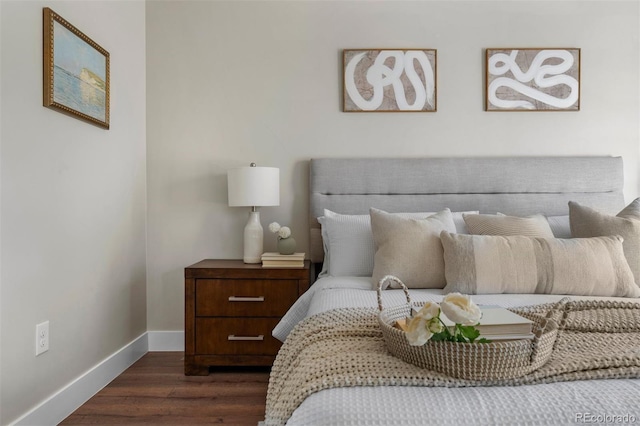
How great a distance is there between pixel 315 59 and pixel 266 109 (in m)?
0.47

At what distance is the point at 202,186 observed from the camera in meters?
3.14

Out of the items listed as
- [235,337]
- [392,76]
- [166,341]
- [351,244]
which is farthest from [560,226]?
[166,341]

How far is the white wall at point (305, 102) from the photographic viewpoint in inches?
121

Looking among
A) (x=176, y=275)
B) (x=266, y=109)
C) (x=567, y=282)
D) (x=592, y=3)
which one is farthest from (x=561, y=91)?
(x=176, y=275)

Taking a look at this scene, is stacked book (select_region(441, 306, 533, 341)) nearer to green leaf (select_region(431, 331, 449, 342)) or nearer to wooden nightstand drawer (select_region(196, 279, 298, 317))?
green leaf (select_region(431, 331, 449, 342))

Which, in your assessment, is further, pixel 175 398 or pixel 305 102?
pixel 305 102

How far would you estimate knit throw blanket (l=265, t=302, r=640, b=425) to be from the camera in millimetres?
1065

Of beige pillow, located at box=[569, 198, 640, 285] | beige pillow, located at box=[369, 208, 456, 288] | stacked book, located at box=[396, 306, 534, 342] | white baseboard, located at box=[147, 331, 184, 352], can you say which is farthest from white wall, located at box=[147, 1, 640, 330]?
stacked book, located at box=[396, 306, 534, 342]

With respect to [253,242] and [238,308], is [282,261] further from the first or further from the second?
[238,308]

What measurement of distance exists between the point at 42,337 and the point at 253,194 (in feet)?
4.29

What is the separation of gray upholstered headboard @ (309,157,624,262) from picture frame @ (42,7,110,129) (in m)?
1.32

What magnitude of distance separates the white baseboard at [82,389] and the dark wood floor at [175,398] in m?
0.04

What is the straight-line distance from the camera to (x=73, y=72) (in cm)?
221

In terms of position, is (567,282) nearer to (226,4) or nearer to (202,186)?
(202,186)
